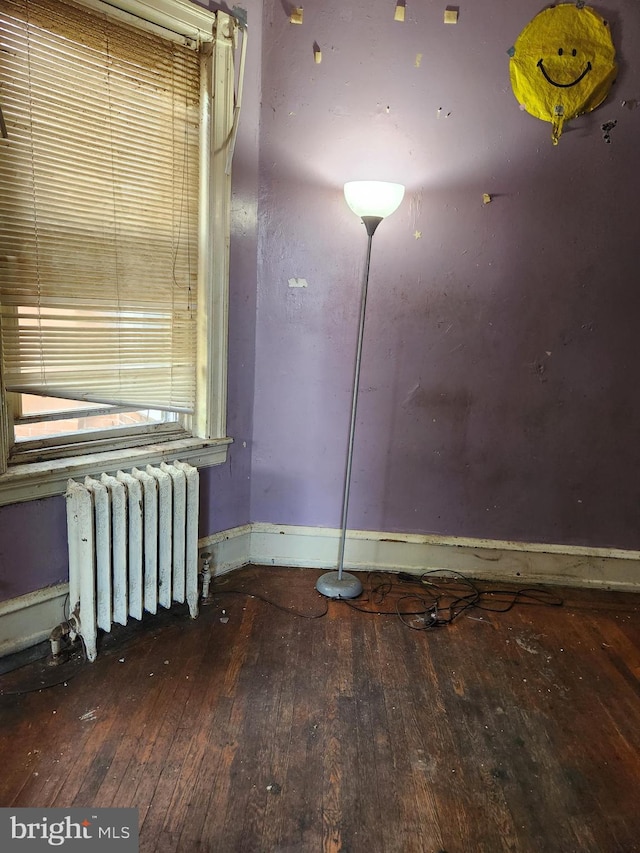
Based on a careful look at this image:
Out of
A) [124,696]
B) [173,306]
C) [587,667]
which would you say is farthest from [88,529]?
[587,667]

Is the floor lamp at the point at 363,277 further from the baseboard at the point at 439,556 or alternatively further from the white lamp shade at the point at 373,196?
the baseboard at the point at 439,556

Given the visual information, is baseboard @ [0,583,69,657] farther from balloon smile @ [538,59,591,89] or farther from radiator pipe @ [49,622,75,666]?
balloon smile @ [538,59,591,89]

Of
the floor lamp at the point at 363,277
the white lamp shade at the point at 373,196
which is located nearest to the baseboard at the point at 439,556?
the floor lamp at the point at 363,277

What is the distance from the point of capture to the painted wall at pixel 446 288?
2463 millimetres

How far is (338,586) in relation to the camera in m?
2.67

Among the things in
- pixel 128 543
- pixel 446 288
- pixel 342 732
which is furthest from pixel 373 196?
pixel 342 732

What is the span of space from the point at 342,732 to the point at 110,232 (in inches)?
77.9

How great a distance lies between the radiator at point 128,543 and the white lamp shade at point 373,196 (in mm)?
1286

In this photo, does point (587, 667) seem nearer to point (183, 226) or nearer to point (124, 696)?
point (124, 696)

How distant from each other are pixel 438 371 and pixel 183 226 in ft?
4.40

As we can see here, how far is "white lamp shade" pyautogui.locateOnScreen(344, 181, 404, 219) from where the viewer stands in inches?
87.5

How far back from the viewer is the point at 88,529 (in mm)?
1986

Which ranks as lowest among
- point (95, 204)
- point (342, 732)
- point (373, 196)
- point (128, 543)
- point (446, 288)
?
point (342, 732)

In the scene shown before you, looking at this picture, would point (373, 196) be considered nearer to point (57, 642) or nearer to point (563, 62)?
point (563, 62)
